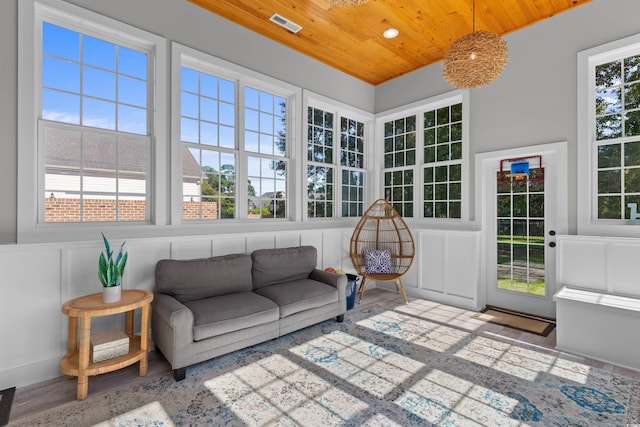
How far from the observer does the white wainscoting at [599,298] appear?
265 cm

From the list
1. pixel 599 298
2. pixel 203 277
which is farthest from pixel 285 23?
pixel 599 298

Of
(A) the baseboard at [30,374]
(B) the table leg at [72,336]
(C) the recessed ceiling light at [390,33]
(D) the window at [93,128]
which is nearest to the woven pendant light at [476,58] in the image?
(C) the recessed ceiling light at [390,33]

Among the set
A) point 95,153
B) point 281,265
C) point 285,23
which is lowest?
point 281,265

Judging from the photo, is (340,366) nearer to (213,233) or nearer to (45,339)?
(213,233)

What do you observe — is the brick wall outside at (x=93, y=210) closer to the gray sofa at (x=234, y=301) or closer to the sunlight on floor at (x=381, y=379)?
the gray sofa at (x=234, y=301)

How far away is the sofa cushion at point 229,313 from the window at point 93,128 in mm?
1174

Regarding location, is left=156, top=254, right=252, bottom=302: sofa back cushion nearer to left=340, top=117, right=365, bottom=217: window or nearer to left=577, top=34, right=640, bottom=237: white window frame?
left=340, top=117, right=365, bottom=217: window

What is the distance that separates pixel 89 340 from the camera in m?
2.26

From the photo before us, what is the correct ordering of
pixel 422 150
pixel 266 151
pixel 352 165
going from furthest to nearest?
pixel 352 165 < pixel 422 150 < pixel 266 151

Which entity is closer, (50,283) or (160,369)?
A: (50,283)

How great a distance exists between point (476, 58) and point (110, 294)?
3393 millimetres

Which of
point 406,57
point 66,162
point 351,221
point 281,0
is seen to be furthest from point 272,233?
point 406,57

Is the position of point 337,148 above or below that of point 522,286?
above

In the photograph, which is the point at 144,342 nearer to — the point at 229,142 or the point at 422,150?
the point at 229,142
